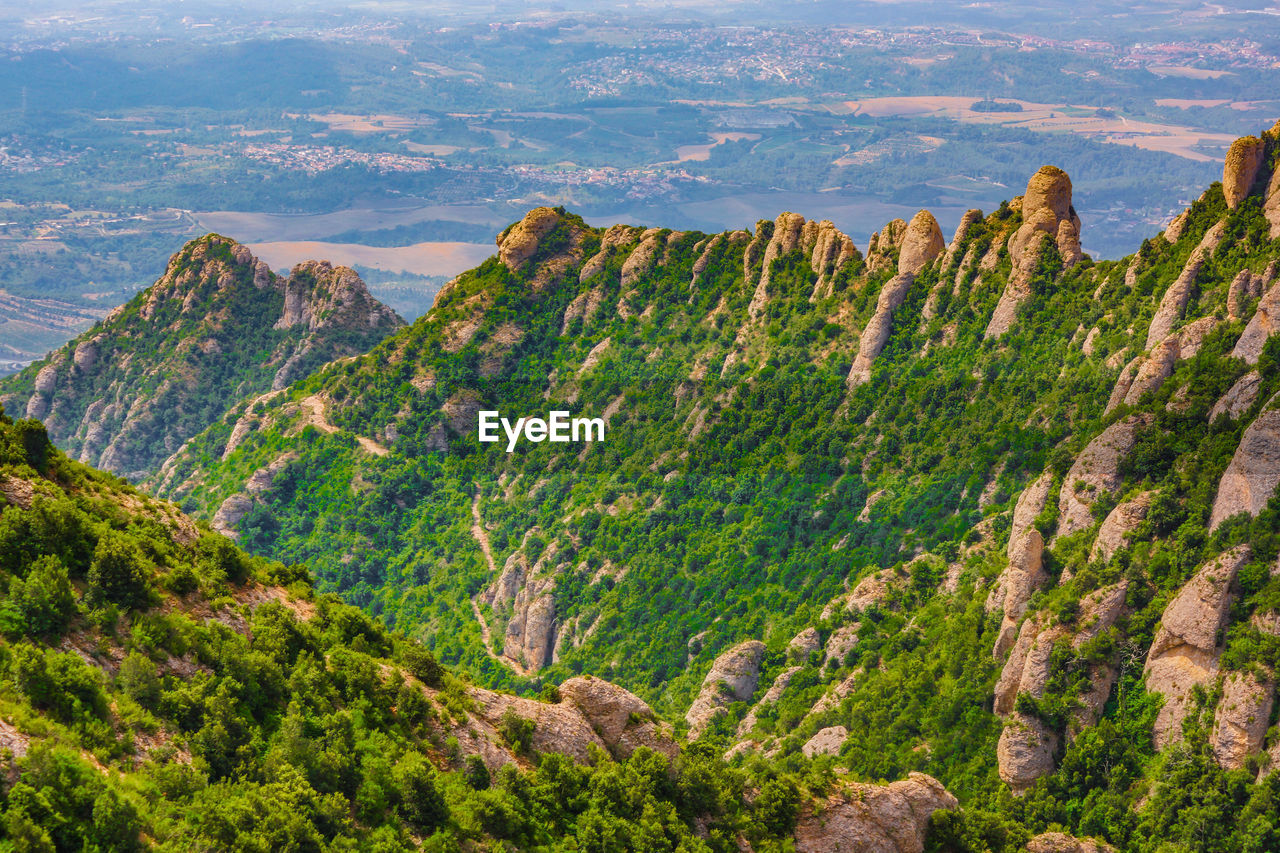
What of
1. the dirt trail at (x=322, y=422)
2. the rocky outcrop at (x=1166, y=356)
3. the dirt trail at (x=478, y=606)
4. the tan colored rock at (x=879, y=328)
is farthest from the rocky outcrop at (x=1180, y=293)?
the dirt trail at (x=322, y=422)

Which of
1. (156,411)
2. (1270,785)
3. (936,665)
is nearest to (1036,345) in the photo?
(936,665)

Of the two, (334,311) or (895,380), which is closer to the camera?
(895,380)

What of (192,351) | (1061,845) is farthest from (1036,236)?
(192,351)

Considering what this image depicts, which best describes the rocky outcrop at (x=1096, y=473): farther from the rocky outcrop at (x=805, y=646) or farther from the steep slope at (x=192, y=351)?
the steep slope at (x=192, y=351)

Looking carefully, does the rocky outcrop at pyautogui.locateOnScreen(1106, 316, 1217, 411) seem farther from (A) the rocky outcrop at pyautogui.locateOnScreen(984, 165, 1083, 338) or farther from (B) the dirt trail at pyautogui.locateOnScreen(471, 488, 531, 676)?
(B) the dirt trail at pyautogui.locateOnScreen(471, 488, 531, 676)

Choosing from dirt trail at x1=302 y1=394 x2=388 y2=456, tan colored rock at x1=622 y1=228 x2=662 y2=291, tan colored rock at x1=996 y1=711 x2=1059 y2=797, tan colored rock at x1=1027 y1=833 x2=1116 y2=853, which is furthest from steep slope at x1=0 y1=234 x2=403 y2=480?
tan colored rock at x1=1027 y1=833 x2=1116 y2=853

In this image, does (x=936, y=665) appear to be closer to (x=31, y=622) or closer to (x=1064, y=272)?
(x=1064, y=272)
